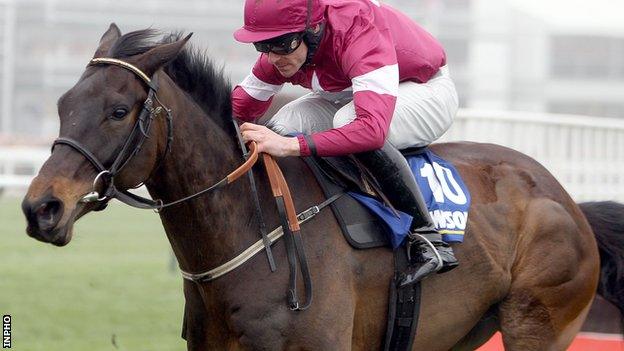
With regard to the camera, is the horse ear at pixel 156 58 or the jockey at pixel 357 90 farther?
the jockey at pixel 357 90

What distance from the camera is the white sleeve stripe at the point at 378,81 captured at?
4.05 m

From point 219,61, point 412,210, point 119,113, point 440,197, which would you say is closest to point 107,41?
point 119,113

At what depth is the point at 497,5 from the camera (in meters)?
31.9

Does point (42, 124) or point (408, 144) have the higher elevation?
point (408, 144)

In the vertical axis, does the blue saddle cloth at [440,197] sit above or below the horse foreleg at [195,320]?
above

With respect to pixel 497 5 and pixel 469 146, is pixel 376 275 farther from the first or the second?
pixel 497 5

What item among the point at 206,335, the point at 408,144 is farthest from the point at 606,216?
the point at 206,335

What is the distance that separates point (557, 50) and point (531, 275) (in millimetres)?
31451

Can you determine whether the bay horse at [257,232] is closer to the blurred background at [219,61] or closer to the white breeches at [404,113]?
the white breeches at [404,113]

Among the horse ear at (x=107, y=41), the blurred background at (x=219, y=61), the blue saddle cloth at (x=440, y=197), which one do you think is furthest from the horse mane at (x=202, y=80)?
the blurred background at (x=219, y=61)

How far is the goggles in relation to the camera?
13.2ft

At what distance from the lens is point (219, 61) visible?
20594mm

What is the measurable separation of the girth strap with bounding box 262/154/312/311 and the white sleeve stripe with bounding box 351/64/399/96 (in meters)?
0.41

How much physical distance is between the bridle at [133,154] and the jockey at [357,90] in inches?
13.0
